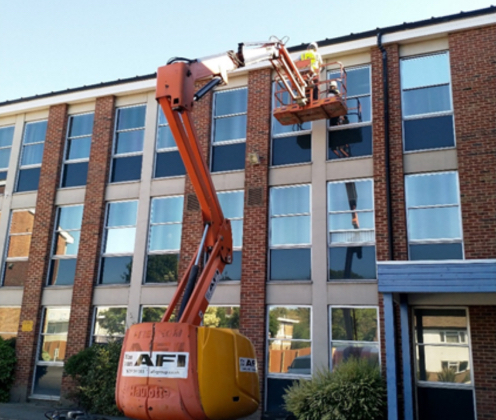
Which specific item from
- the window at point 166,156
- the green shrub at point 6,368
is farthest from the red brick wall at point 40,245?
the window at point 166,156

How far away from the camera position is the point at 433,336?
11.7 m

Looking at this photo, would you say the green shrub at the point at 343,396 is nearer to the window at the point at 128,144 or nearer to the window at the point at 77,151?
the window at the point at 128,144

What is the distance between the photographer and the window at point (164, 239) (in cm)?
1479

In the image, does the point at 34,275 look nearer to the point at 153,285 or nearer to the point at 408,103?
the point at 153,285

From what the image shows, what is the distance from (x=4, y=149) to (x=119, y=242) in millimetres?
6275

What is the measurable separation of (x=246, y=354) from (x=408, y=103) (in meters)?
8.64

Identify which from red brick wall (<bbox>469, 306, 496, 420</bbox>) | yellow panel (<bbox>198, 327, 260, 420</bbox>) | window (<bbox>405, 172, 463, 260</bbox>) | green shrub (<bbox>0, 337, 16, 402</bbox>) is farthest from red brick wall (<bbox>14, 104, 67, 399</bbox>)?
red brick wall (<bbox>469, 306, 496, 420</bbox>)

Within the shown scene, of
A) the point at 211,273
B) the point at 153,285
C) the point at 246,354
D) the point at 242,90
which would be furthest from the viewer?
the point at 242,90

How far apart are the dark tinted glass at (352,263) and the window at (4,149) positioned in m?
11.6

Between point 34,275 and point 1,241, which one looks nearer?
point 34,275

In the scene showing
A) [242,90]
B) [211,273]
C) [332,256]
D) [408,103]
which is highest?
[242,90]

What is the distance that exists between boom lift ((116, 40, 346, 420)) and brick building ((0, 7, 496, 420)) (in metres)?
3.29

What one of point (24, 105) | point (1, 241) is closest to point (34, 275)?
point (1, 241)

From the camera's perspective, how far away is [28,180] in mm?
17625
